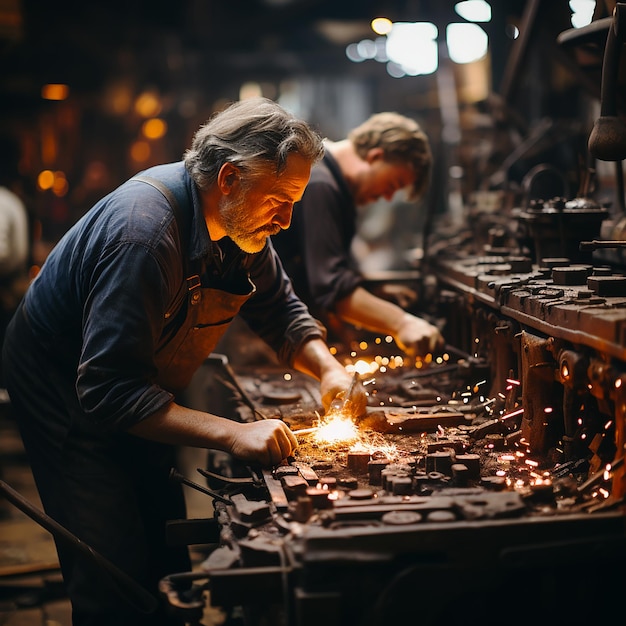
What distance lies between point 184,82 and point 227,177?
37.4 feet

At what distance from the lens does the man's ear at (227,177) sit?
324 cm

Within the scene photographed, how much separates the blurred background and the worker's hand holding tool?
523cm

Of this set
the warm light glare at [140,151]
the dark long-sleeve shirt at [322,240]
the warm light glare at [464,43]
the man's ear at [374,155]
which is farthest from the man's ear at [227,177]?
the warm light glare at [140,151]

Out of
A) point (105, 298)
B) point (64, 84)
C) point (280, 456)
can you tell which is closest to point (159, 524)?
point (280, 456)

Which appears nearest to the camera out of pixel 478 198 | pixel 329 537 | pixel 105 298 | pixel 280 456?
pixel 329 537

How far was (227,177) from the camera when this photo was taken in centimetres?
327

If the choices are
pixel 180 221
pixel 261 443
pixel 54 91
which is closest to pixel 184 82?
pixel 54 91

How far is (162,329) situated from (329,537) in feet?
4.23

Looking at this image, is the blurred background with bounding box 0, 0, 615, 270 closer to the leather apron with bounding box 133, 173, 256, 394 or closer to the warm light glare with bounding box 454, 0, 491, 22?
the warm light glare with bounding box 454, 0, 491, 22

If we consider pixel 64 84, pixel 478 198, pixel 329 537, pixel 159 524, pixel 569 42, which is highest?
pixel 64 84

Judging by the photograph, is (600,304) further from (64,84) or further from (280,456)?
(64,84)

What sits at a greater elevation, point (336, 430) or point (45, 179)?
point (45, 179)

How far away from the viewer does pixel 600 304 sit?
3.12 metres

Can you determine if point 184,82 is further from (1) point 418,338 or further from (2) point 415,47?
(1) point 418,338
